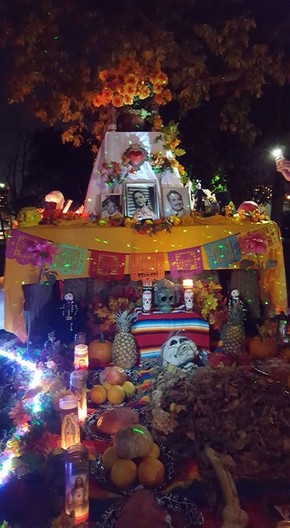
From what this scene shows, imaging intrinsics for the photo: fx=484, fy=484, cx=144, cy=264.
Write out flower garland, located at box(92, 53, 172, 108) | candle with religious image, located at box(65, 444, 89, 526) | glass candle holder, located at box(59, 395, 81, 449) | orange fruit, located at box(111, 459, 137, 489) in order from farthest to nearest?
flower garland, located at box(92, 53, 172, 108), glass candle holder, located at box(59, 395, 81, 449), orange fruit, located at box(111, 459, 137, 489), candle with religious image, located at box(65, 444, 89, 526)

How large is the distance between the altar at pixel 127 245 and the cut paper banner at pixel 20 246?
0.09ft

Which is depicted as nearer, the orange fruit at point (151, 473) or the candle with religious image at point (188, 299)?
the orange fruit at point (151, 473)

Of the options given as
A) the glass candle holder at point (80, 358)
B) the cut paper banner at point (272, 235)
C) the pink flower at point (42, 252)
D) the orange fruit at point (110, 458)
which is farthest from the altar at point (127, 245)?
the orange fruit at point (110, 458)

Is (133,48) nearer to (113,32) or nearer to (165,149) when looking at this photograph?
(113,32)

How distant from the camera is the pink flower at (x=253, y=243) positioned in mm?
6090

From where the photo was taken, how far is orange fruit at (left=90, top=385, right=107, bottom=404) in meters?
4.68

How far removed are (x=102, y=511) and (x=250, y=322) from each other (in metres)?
3.65

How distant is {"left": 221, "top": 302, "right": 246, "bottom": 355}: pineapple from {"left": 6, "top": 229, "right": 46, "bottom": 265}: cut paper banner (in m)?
2.46

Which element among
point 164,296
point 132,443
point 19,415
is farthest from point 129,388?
point 132,443

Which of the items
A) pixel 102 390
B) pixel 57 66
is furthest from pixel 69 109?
pixel 102 390

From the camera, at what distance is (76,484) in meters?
2.96

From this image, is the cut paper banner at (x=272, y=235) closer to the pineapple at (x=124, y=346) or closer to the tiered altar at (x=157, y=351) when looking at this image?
the tiered altar at (x=157, y=351)

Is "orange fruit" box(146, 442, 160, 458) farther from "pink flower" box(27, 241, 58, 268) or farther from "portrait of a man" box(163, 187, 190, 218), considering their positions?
"portrait of a man" box(163, 187, 190, 218)

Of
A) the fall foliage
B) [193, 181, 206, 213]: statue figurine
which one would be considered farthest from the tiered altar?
the fall foliage
